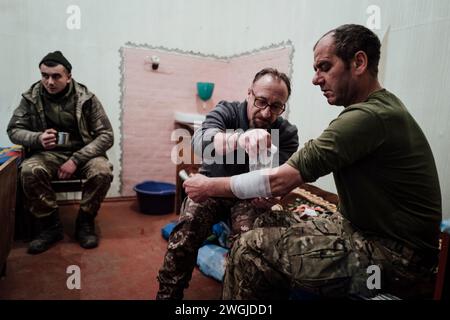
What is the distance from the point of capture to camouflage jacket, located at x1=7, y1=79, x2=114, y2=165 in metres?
2.38

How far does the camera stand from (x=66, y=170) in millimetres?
2365

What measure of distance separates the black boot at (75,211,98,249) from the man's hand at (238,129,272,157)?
1.58 meters

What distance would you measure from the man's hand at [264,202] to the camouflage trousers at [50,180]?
1403mm

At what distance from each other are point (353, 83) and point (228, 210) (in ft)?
2.80

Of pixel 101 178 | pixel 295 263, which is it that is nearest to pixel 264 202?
pixel 295 263

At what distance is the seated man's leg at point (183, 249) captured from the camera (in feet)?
4.87

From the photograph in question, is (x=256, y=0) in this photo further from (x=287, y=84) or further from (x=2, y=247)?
(x=2, y=247)

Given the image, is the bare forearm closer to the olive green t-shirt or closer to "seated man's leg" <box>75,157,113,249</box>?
the olive green t-shirt

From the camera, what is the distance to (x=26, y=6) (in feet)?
9.01

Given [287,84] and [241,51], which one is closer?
[287,84]

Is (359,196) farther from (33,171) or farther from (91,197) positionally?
(33,171)

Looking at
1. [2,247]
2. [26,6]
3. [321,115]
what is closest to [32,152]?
[2,247]

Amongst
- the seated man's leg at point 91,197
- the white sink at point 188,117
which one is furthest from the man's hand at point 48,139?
the white sink at point 188,117

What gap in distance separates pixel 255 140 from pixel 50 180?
1711 mm
